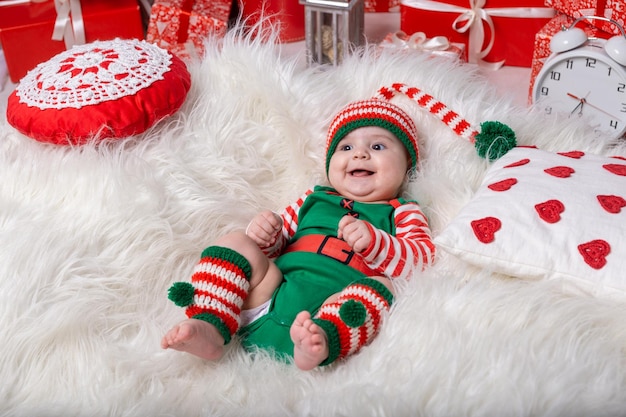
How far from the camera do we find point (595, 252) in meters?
0.93

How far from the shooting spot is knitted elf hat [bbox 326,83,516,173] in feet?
4.10

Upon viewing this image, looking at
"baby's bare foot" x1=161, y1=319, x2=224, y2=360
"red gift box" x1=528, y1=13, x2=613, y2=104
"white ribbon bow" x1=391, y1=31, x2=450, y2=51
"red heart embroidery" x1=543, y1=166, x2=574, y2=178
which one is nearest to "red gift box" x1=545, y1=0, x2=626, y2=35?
"red gift box" x1=528, y1=13, x2=613, y2=104

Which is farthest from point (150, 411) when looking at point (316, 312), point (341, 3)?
point (341, 3)

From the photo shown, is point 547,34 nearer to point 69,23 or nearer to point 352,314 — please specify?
point 352,314

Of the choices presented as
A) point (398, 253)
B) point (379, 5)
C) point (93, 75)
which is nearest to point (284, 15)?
point (379, 5)

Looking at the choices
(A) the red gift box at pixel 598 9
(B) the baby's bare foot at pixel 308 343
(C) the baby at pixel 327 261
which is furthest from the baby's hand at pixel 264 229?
(A) the red gift box at pixel 598 9

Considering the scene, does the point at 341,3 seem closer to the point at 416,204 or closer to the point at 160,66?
the point at 160,66

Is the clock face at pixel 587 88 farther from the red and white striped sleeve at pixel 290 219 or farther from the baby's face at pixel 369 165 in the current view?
the red and white striped sleeve at pixel 290 219

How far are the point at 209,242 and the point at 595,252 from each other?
688mm

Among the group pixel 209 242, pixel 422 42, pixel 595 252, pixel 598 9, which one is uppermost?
pixel 598 9

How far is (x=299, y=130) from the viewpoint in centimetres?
142

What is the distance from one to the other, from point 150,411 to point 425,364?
388 millimetres

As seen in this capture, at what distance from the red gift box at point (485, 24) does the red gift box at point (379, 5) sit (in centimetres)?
38

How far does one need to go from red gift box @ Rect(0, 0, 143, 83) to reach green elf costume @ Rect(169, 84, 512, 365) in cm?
101
